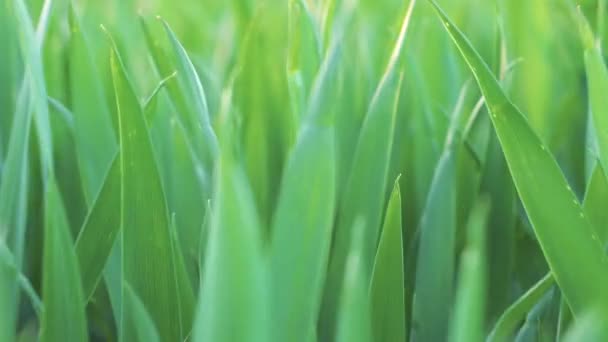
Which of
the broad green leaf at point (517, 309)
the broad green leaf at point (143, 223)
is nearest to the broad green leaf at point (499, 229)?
the broad green leaf at point (517, 309)

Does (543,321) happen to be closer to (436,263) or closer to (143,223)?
(436,263)

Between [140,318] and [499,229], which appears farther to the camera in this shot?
[499,229]

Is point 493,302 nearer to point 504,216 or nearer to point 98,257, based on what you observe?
point 504,216

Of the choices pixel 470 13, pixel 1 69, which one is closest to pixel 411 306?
pixel 1 69

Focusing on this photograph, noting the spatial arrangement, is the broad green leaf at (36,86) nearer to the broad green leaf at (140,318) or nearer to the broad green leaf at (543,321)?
the broad green leaf at (140,318)

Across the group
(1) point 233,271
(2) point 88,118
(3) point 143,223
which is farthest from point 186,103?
(1) point 233,271

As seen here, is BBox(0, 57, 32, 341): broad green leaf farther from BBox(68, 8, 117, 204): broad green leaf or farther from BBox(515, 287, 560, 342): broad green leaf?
BBox(515, 287, 560, 342): broad green leaf

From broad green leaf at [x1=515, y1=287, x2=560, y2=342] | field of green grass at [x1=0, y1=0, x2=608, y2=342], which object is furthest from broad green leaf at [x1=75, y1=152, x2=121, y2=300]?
broad green leaf at [x1=515, y1=287, x2=560, y2=342]
